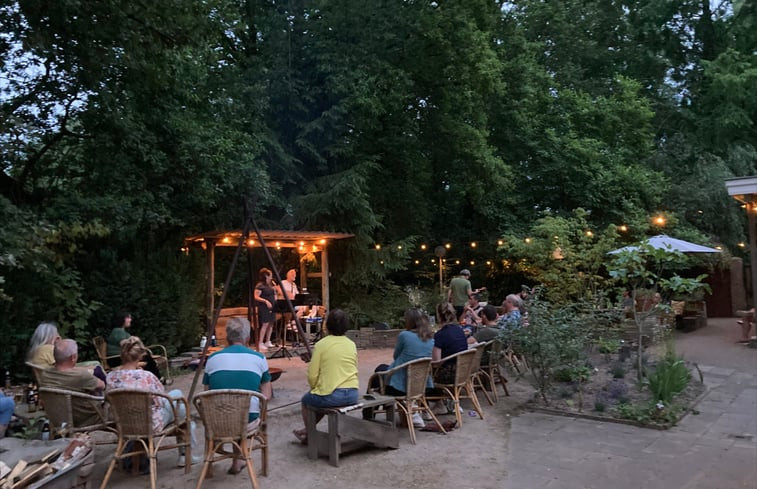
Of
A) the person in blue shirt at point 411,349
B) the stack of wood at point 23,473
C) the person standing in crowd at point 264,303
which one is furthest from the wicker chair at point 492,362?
the person standing in crowd at point 264,303

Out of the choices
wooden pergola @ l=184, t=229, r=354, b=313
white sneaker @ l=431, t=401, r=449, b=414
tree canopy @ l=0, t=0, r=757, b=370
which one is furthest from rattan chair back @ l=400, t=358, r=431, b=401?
wooden pergola @ l=184, t=229, r=354, b=313

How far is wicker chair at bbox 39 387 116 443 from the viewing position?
405 cm

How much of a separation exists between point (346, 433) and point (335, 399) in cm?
34

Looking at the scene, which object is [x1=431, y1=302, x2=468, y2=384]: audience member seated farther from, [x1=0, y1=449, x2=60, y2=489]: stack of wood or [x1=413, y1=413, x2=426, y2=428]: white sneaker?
[x1=0, y1=449, x2=60, y2=489]: stack of wood

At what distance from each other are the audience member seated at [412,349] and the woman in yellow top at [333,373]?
26.4 inches

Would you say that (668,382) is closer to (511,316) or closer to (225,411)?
(511,316)

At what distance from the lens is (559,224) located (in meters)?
13.0

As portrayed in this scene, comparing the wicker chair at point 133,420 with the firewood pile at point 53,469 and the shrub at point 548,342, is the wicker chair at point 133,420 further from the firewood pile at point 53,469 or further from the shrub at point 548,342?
the shrub at point 548,342

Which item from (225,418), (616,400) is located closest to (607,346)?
(616,400)

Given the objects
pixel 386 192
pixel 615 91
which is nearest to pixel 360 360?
pixel 386 192

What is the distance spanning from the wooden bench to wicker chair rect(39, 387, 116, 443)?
1.53m

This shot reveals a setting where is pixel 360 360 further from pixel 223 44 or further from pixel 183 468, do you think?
pixel 223 44

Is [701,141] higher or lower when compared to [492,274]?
higher

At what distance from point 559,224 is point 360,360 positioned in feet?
20.2
